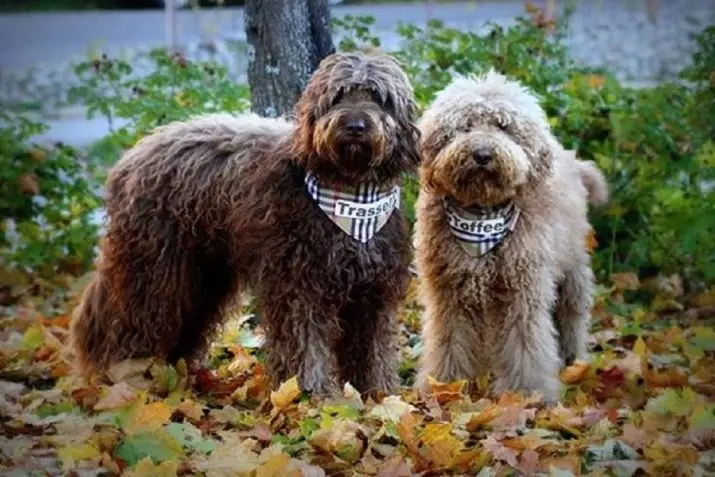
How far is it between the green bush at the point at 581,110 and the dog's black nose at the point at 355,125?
8.54ft

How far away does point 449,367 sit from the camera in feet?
22.2

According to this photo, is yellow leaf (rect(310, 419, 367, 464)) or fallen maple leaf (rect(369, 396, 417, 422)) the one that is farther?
fallen maple leaf (rect(369, 396, 417, 422))

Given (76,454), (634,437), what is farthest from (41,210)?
(634,437)

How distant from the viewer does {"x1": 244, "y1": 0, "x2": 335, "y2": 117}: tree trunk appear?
7652 mm

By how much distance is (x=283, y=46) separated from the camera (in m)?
7.66

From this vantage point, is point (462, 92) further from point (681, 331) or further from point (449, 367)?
point (681, 331)

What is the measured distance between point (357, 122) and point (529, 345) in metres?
1.62

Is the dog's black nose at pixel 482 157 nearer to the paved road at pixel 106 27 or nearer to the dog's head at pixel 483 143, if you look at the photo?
the dog's head at pixel 483 143

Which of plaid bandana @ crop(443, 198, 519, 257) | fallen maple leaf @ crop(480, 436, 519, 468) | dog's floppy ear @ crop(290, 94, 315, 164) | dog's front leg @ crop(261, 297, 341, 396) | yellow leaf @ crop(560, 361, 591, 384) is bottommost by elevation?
yellow leaf @ crop(560, 361, 591, 384)

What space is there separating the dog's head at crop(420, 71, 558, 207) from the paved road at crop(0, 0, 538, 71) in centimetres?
1511

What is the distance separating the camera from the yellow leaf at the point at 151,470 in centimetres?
472

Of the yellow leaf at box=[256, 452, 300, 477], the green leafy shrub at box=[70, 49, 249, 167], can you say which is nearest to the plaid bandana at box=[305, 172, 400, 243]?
the yellow leaf at box=[256, 452, 300, 477]

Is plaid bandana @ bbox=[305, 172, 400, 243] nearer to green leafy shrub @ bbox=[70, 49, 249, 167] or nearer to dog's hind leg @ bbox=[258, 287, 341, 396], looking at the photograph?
dog's hind leg @ bbox=[258, 287, 341, 396]

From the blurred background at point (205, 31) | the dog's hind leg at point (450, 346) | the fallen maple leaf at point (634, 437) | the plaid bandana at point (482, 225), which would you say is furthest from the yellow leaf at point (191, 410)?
the blurred background at point (205, 31)
